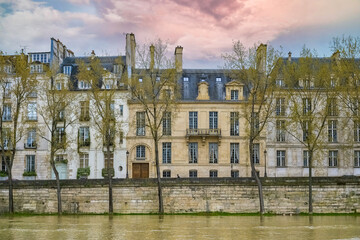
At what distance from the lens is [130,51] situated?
47750 millimetres

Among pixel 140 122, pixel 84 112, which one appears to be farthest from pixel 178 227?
pixel 84 112

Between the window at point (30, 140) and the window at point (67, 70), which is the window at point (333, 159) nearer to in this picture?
the window at point (67, 70)

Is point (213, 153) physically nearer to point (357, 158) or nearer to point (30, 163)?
point (357, 158)

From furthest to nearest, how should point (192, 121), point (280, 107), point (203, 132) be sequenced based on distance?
point (192, 121) → point (203, 132) → point (280, 107)

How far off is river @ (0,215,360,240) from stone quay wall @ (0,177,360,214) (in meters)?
1.98

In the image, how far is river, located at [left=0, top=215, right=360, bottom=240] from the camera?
2381 cm

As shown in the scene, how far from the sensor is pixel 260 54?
122ft

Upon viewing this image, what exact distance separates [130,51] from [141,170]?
11186 mm

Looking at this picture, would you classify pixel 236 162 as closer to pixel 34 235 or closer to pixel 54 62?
pixel 54 62

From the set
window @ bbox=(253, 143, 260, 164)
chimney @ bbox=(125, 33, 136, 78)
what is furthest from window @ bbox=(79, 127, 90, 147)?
window @ bbox=(253, 143, 260, 164)

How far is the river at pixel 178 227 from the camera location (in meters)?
23.8

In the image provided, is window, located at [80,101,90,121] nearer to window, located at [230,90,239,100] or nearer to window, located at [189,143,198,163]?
window, located at [189,143,198,163]

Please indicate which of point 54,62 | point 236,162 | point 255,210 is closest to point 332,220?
point 255,210

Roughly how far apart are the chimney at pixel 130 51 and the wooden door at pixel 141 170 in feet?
28.2
